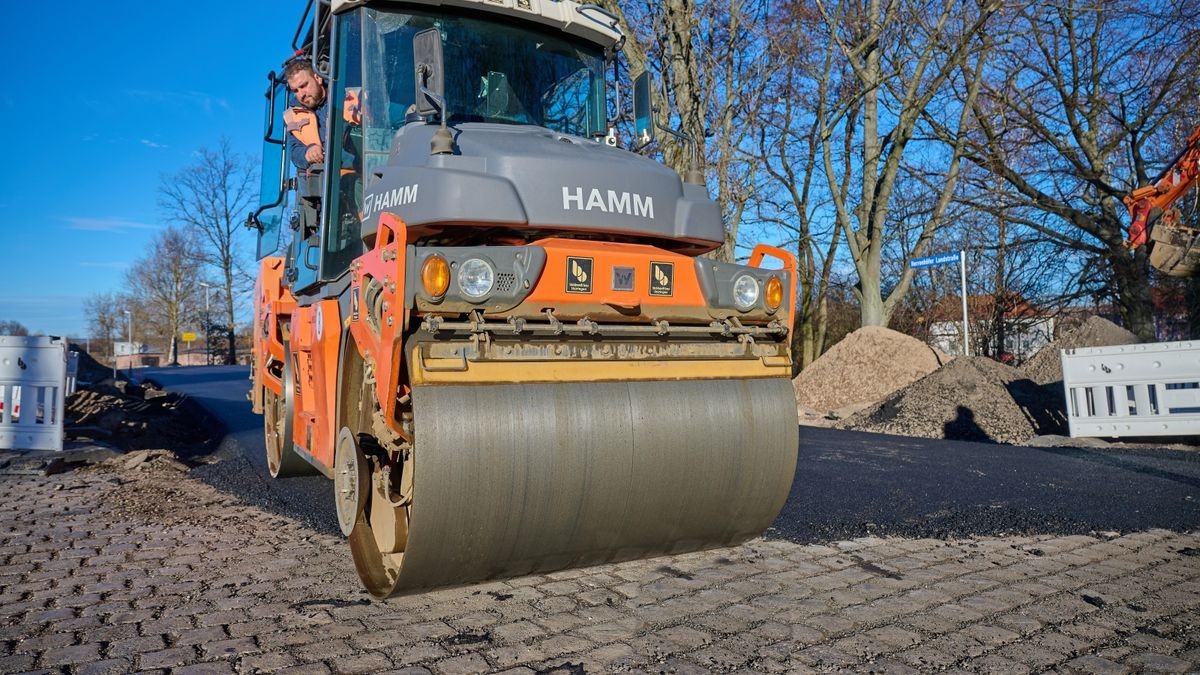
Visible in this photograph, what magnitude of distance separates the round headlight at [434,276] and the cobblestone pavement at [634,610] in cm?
131

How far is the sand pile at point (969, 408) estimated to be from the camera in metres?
10.4

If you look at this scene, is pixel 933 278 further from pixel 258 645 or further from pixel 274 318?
pixel 258 645

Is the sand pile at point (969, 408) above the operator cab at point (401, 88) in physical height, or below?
below

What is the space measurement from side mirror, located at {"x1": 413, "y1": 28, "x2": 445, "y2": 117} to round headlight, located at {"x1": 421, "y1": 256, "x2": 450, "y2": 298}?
94 cm

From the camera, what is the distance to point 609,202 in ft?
12.8

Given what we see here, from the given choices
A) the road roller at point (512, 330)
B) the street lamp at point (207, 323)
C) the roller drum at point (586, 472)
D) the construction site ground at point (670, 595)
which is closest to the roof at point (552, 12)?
the road roller at point (512, 330)

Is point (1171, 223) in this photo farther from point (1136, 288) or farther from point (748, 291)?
point (748, 291)

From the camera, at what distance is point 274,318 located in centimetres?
664

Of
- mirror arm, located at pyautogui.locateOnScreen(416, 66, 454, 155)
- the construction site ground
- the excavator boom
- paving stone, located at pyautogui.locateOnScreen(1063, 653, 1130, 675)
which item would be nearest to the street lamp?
the construction site ground

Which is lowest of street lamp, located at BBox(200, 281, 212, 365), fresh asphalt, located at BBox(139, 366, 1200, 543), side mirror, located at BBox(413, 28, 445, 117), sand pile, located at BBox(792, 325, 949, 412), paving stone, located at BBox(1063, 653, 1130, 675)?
paving stone, located at BBox(1063, 653, 1130, 675)

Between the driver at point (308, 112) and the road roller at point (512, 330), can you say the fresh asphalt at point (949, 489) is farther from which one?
the driver at point (308, 112)

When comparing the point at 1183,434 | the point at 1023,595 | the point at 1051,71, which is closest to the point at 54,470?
the point at 1023,595

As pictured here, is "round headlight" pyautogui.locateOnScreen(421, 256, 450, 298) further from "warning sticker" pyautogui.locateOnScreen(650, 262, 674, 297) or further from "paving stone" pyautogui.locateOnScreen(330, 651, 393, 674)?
"paving stone" pyautogui.locateOnScreen(330, 651, 393, 674)

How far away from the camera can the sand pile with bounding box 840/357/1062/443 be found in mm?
10414
